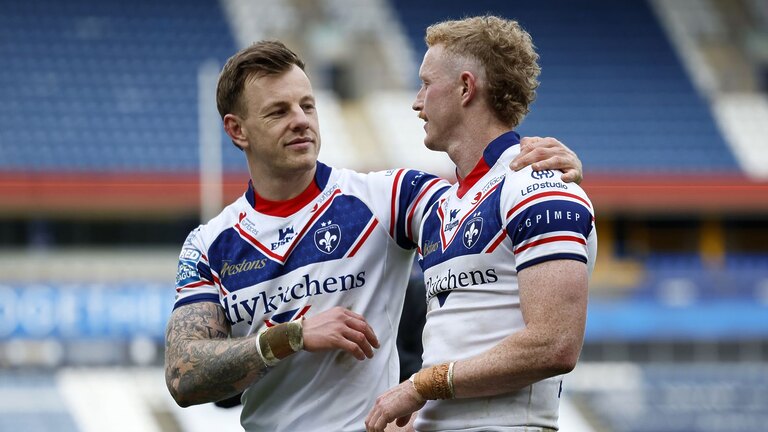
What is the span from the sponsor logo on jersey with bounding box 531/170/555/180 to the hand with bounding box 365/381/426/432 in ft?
1.96

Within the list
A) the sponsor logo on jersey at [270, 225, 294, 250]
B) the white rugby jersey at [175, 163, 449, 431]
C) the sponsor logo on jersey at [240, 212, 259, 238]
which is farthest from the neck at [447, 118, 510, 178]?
the sponsor logo on jersey at [240, 212, 259, 238]

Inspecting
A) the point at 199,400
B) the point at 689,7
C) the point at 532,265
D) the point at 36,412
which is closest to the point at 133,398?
the point at 36,412

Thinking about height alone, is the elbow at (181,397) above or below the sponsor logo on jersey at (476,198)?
below

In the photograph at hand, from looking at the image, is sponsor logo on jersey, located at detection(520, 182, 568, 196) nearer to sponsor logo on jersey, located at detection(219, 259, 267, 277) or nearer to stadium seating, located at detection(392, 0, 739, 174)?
sponsor logo on jersey, located at detection(219, 259, 267, 277)

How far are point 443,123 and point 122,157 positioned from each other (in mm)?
16980

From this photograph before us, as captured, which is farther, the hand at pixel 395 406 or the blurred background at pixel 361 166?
the blurred background at pixel 361 166

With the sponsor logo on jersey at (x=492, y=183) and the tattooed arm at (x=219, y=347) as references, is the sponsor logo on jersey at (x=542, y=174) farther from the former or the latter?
the tattooed arm at (x=219, y=347)

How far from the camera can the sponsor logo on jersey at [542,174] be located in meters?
3.05

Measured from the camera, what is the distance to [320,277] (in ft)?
11.7

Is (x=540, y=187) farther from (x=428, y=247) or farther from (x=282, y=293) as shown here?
(x=282, y=293)

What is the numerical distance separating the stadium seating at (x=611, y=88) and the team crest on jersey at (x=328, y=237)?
→ 1738 centimetres

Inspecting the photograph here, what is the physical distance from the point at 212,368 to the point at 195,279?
35 cm

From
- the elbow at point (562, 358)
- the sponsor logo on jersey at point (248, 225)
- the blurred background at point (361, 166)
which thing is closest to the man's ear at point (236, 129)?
the sponsor logo on jersey at point (248, 225)

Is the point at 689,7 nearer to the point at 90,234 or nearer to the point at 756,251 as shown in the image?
the point at 756,251
